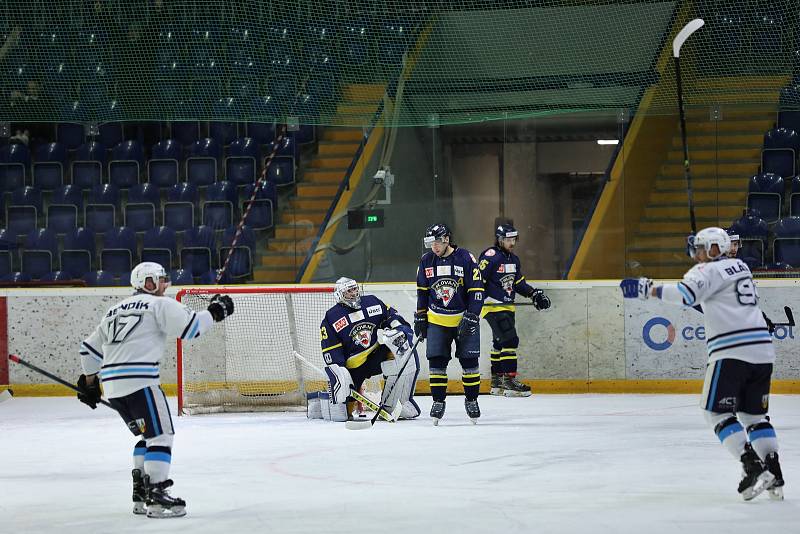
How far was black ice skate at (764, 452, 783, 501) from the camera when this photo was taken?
5.57 m

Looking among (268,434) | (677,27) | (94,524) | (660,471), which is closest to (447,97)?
(677,27)

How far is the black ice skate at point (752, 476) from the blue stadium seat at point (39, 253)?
782cm

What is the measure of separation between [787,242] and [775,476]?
17.5 feet

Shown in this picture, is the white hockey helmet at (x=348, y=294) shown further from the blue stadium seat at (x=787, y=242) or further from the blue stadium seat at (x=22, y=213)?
the blue stadium seat at (x=22, y=213)

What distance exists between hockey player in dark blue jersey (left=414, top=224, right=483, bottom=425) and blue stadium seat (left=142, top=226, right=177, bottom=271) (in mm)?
3444

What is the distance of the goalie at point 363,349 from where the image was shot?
29.3 ft

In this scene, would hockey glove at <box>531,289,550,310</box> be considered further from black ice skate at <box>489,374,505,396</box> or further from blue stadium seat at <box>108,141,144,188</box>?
Answer: blue stadium seat at <box>108,141,144,188</box>

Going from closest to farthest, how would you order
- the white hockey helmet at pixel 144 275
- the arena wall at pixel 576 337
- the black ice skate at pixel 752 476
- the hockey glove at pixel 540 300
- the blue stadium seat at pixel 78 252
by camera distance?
A: the black ice skate at pixel 752 476, the white hockey helmet at pixel 144 275, the hockey glove at pixel 540 300, the arena wall at pixel 576 337, the blue stadium seat at pixel 78 252

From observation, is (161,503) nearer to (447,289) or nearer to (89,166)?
(447,289)

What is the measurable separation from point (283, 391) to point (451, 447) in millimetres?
2752

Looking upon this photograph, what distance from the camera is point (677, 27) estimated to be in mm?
10859

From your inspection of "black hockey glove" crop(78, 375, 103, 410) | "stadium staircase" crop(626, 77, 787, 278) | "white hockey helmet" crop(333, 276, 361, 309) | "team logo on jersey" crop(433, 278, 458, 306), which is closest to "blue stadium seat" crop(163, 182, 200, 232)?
"white hockey helmet" crop(333, 276, 361, 309)

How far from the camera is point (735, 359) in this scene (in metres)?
5.63

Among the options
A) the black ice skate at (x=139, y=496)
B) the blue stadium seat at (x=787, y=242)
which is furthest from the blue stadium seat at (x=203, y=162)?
the black ice skate at (x=139, y=496)
